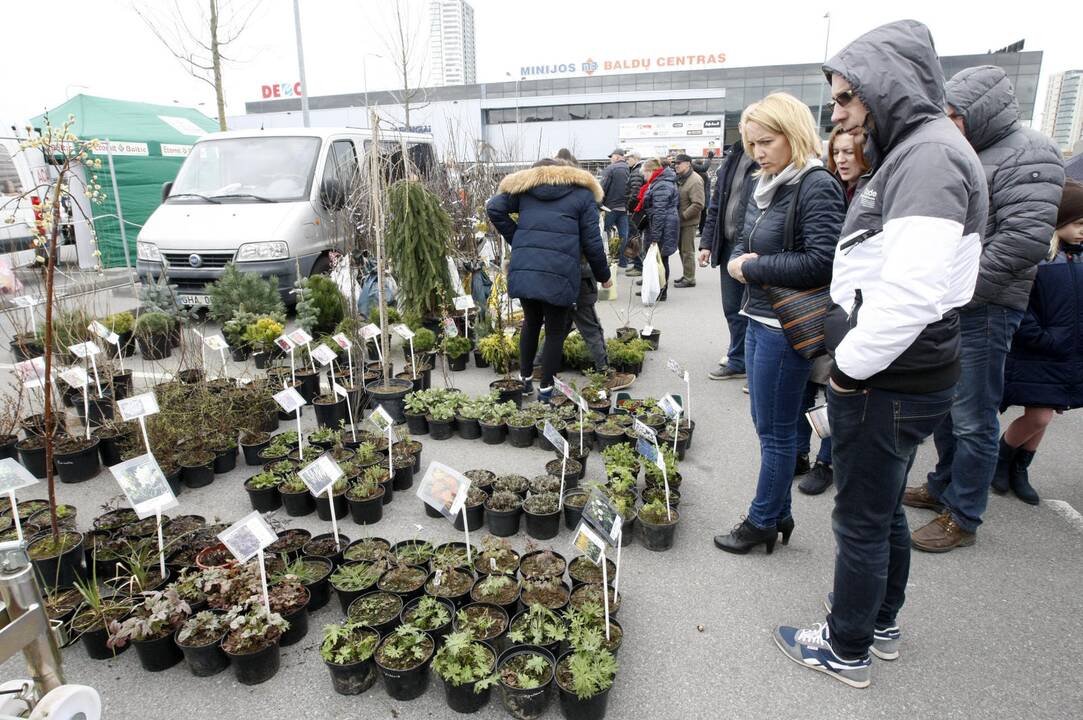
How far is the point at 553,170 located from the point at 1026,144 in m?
2.46

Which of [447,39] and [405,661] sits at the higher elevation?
[447,39]

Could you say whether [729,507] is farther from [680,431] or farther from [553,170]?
[553,170]

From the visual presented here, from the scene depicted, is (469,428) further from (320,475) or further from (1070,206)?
(1070,206)

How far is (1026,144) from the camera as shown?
258 centimetres

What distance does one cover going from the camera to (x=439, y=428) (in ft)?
14.0

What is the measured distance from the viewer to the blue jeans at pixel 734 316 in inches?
194

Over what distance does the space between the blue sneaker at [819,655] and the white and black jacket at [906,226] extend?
1.04 meters

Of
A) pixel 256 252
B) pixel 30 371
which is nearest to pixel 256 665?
pixel 30 371

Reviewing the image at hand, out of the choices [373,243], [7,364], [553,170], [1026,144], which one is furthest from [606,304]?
[7,364]

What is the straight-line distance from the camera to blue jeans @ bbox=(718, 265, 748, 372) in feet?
16.2

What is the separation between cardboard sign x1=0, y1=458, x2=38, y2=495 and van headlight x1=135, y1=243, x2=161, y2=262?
16.6ft

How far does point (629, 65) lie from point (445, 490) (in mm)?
50232

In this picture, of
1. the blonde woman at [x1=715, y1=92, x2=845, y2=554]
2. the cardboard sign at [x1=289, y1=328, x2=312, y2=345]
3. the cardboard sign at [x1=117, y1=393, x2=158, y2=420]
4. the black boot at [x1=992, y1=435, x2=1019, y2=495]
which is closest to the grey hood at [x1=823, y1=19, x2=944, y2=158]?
the blonde woman at [x1=715, y1=92, x2=845, y2=554]

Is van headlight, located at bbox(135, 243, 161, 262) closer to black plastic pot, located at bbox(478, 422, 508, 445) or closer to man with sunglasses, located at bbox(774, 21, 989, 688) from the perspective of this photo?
black plastic pot, located at bbox(478, 422, 508, 445)
